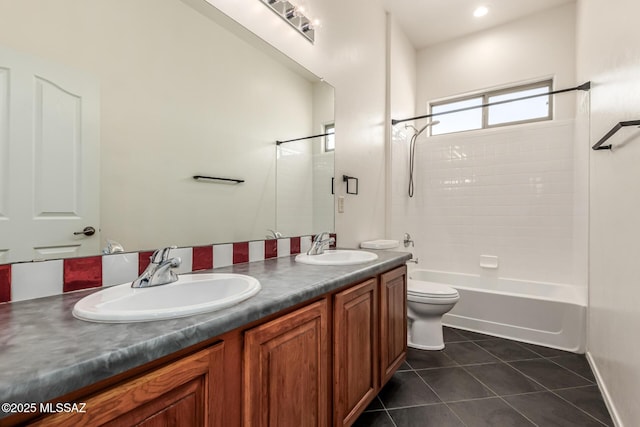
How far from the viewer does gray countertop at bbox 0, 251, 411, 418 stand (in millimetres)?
461

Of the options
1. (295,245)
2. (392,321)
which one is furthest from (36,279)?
(392,321)

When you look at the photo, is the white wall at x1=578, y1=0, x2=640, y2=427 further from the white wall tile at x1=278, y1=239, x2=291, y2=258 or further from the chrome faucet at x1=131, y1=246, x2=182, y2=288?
the chrome faucet at x1=131, y1=246, x2=182, y2=288

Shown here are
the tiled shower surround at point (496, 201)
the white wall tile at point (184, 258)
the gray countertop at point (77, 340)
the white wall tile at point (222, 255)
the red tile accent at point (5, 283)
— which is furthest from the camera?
the tiled shower surround at point (496, 201)

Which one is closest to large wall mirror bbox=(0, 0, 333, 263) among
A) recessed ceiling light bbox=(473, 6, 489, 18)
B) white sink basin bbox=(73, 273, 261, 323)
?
white sink basin bbox=(73, 273, 261, 323)

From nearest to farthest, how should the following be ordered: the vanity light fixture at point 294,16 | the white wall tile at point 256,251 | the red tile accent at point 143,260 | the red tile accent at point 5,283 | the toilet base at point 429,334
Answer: the red tile accent at point 5,283, the red tile accent at point 143,260, the white wall tile at point 256,251, the vanity light fixture at point 294,16, the toilet base at point 429,334

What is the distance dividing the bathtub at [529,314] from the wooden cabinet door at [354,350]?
1637 millimetres

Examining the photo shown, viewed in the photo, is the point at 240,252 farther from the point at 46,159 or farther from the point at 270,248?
the point at 46,159

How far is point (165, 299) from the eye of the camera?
0.96 metres

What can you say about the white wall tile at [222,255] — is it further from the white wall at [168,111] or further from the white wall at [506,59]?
the white wall at [506,59]

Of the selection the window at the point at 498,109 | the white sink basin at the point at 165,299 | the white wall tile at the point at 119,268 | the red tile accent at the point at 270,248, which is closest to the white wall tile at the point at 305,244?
the red tile accent at the point at 270,248

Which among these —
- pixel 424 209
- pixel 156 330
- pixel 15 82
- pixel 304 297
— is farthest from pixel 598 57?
pixel 15 82

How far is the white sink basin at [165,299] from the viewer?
0.68 m

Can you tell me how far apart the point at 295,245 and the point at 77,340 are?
51.6 inches

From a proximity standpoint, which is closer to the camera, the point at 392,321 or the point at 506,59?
the point at 392,321
